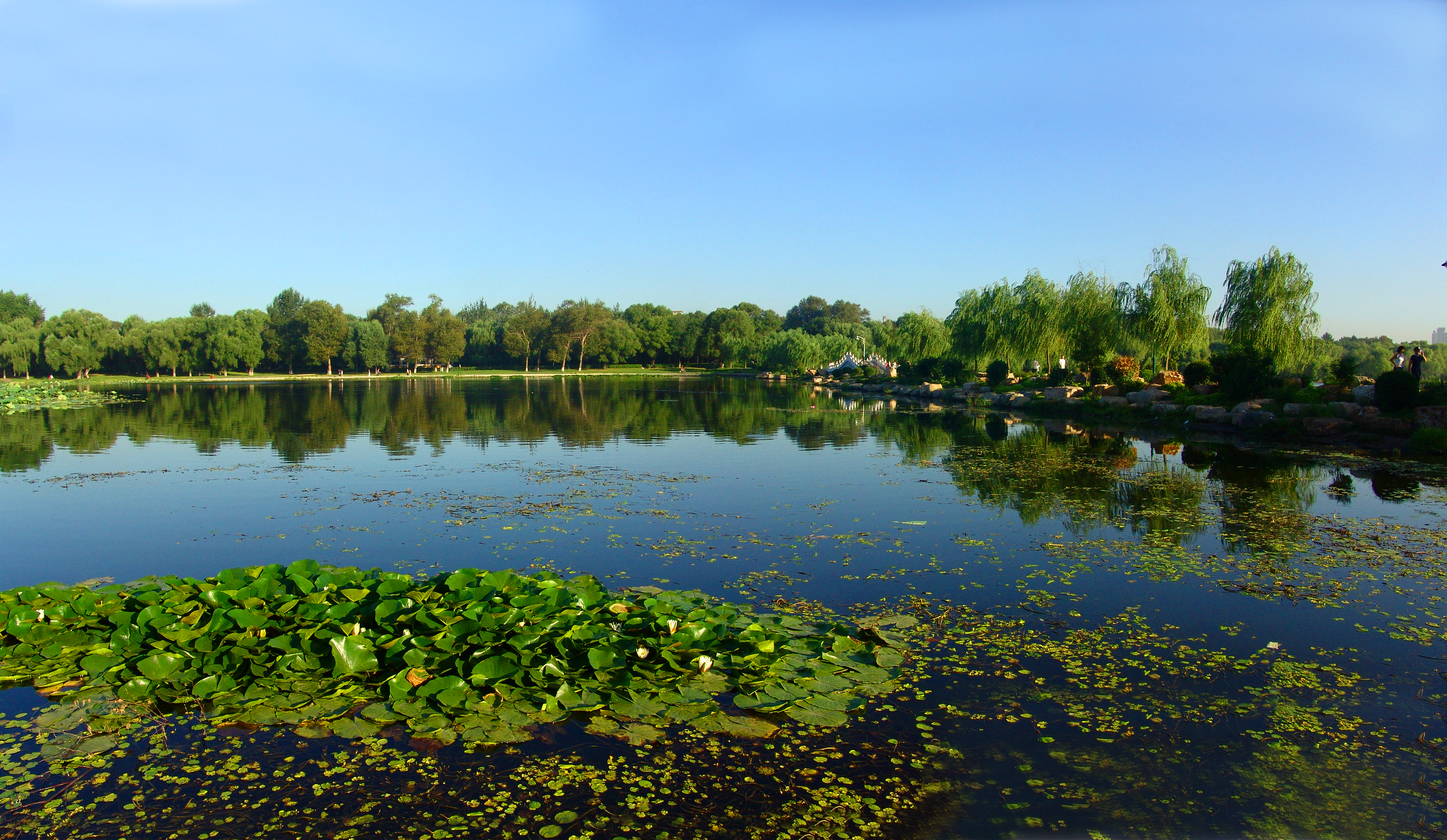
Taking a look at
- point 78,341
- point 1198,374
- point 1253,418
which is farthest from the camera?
point 78,341

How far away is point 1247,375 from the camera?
77.3 ft

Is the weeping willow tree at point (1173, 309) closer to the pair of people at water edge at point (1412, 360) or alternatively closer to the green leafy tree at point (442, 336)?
the pair of people at water edge at point (1412, 360)

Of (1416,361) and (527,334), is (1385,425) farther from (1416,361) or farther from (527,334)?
(527,334)

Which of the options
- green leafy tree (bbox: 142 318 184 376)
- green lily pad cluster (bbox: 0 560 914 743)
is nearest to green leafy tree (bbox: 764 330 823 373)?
green leafy tree (bbox: 142 318 184 376)

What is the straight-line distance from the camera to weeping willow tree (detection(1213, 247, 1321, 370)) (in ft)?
90.8

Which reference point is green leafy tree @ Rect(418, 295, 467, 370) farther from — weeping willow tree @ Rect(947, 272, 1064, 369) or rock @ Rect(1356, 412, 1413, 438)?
rock @ Rect(1356, 412, 1413, 438)

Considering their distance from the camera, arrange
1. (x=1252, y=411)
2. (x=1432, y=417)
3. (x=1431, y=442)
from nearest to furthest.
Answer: (x=1431, y=442) < (x=1432, y=417) < (x=1252, y=411)

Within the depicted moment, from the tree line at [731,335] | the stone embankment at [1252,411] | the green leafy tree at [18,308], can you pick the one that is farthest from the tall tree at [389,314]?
the stone embankment at [1252,411]

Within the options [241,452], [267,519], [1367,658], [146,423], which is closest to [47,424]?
[146,423]

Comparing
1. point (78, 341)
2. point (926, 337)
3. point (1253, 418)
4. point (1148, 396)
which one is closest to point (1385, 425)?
point (1253, 418)

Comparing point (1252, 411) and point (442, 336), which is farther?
point (442, 336)

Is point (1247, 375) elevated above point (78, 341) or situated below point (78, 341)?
below

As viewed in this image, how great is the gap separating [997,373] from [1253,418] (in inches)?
761

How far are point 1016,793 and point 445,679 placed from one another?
341 cm
